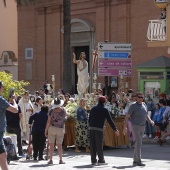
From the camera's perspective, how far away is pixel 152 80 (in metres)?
26.1

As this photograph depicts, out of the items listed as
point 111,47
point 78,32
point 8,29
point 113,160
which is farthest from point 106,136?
point 8,29

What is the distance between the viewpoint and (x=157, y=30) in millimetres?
27359

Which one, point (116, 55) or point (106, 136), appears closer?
point (106, 136)

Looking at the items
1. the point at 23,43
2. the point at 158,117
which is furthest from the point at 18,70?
the point at 158,117

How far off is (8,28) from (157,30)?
2585 centimetres

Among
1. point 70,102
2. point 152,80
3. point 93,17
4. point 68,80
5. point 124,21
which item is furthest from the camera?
point 93,17

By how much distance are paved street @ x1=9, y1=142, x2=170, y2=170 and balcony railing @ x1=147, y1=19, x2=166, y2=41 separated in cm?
770

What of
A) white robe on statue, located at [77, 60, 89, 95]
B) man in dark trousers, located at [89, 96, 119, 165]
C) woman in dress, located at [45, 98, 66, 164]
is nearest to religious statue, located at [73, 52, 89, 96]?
white robe on statue, located at [77, 60, 89, 95]

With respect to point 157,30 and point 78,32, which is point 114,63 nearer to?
point 157,30

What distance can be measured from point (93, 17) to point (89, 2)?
0.95m

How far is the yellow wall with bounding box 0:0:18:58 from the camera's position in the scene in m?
50.6

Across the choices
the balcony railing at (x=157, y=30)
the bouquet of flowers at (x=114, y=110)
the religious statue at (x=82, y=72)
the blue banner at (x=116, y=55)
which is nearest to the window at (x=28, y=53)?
the blue banner at (x=116, y=55)

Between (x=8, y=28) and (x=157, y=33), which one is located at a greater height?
(x=8, y=28)

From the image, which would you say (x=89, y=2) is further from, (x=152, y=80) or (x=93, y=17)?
(x=152, y=80)
